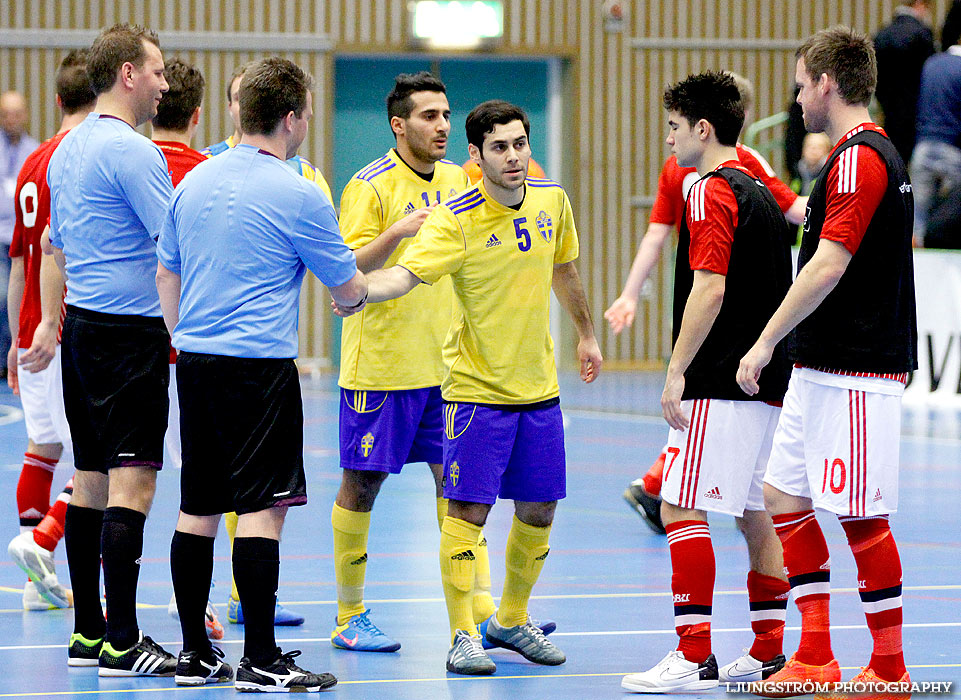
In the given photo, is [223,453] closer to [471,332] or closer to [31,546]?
[471,332]

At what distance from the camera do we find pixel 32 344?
222 inches

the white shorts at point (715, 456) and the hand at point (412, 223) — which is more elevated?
the hand at point (412, 223)

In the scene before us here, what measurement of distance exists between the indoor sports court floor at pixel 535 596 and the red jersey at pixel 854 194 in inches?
59.5

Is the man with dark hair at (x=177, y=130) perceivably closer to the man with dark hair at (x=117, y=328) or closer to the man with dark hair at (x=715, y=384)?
the man with dark hair at (x=117, y=328)

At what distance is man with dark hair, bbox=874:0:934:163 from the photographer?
14.8m

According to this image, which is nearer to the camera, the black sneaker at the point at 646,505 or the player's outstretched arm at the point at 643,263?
the player's outstretched arm at the point at 643,263

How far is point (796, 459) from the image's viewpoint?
4.61 m

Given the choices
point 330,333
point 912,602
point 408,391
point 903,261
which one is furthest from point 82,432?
point 330,333

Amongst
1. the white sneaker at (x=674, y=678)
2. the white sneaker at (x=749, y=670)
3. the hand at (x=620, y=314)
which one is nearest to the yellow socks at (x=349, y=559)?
the white sneaker at (x=674, y=678)

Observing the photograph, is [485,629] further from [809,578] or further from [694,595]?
[809,578]

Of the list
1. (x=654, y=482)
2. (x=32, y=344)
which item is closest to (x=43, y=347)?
(x=32, y=344)

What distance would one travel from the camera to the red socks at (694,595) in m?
4.67

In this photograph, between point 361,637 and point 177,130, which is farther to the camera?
point 177,130

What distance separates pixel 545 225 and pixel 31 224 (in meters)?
2.25
